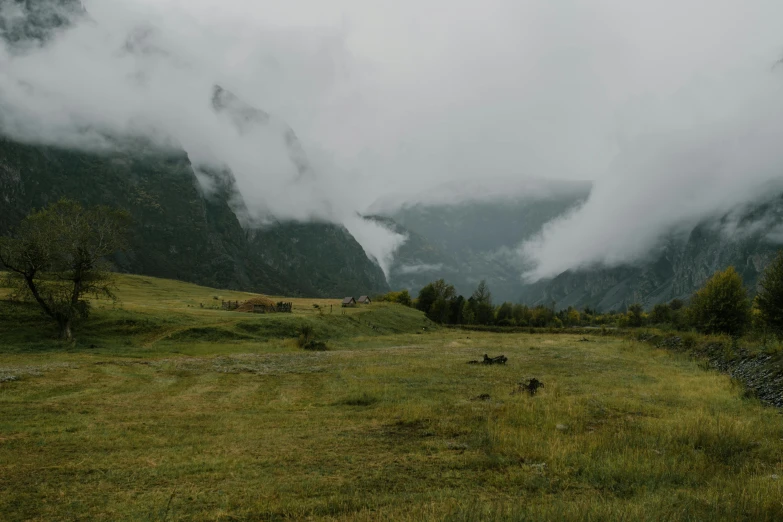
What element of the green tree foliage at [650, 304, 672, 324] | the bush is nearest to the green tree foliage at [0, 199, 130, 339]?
the bush

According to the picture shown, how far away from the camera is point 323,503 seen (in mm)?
9445

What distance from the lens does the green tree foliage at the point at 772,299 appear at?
194ft

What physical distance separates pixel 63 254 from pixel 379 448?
51671 millimetres

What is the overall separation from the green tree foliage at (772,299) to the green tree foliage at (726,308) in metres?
11.0

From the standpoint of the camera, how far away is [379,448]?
13.6m

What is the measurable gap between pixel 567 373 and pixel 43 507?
3196 centimetres

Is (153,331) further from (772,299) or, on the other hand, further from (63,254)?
(772,299)

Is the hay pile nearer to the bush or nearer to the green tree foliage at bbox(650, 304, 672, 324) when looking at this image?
the bush

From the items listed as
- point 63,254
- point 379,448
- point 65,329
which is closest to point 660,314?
point 65,329

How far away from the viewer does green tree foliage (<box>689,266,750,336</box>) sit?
73500mm

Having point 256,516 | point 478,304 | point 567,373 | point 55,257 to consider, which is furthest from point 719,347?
point 478,304

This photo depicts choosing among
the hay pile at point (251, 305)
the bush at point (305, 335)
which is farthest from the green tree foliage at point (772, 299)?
the hay pile at point (251, 305)

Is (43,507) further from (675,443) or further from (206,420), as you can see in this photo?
(675,443)

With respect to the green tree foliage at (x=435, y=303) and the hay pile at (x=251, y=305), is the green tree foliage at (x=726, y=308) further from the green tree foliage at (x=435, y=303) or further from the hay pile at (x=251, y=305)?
the green tree foliage at (x=435, y=303)
